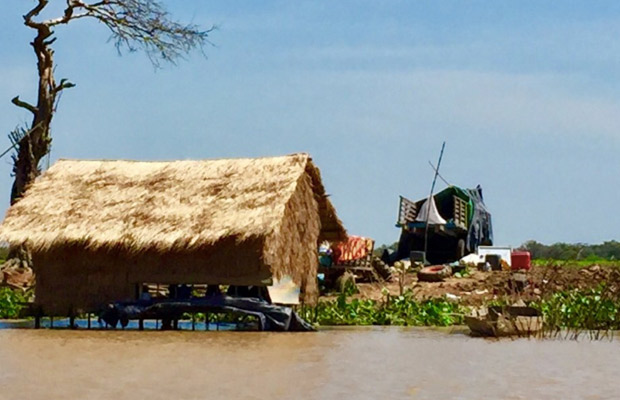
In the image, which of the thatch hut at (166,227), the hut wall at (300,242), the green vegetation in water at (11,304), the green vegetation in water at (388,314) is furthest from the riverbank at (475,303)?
the green vegetation in water at (11,304)

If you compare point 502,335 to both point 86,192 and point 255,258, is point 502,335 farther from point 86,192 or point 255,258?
point 86,192

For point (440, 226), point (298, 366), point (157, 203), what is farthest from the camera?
point (440, 226)

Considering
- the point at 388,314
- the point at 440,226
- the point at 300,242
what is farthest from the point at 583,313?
the point at 440,226

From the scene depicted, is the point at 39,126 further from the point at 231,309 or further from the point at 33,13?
the point at 231,309

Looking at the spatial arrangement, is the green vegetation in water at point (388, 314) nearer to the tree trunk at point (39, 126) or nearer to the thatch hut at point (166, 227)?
the thatch hut at point (166, 227)

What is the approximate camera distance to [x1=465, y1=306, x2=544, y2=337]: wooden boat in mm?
17062

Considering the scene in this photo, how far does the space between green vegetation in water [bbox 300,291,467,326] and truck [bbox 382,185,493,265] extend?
11.8 metres

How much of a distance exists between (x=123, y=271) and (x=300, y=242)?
Answer: 129 inches

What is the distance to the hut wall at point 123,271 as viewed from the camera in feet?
61.8

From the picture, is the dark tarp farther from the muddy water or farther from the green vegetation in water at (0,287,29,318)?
the green vegetation in water at (0,287,29,318)

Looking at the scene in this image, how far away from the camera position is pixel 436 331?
1933 centimetres

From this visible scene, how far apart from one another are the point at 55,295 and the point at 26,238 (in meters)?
1.23

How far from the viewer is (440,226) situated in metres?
33.5

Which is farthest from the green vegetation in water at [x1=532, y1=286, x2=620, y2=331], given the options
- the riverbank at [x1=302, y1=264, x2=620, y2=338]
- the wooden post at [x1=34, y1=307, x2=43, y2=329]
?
the wooden post at [x1=34, y1=307, x2=43, y2=329]
